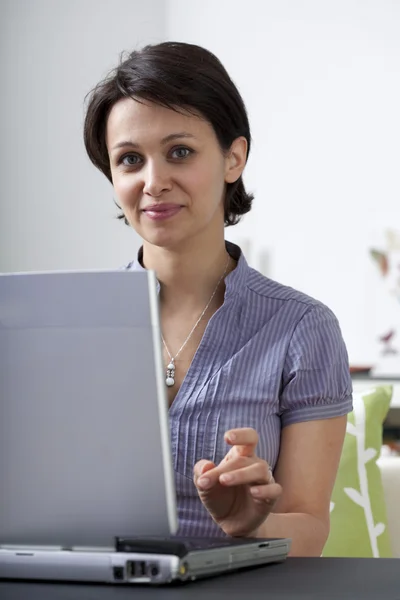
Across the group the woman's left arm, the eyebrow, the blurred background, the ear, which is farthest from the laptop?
the blurred background

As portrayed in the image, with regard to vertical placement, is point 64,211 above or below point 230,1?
below

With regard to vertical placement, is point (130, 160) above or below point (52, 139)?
below

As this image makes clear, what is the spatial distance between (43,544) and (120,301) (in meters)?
0.22

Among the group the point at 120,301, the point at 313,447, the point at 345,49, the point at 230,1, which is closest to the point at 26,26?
the point at 230,1

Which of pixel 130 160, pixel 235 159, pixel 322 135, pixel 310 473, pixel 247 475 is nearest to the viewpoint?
pixel 247 475

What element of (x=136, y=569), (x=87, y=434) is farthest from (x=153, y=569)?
(x=87, y=434)

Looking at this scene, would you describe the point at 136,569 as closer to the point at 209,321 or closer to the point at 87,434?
the point at 87,434

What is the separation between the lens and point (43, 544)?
2.86ft

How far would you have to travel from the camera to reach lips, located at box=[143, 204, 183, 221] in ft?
4.82

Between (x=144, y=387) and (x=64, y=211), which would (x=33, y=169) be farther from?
(x=144, y=387)

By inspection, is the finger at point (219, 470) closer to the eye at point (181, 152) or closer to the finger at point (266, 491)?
the finger at point (266, 491)

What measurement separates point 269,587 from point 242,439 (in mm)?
192

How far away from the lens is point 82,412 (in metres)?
0.85

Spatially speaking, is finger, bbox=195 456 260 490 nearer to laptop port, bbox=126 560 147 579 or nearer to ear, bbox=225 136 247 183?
laptop port, bbox=126 560 147 579
